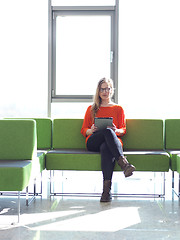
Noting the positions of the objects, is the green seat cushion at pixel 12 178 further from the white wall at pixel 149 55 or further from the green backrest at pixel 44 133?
the white wall at pixel 149 55

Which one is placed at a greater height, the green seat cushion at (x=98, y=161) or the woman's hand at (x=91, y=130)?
the woman's hand at (x=91, y=130)

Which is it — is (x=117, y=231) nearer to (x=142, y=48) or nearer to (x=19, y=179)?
(x=19, y=179)

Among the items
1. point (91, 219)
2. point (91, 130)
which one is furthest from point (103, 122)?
point (91, 219)

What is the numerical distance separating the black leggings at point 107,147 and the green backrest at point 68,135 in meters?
0.44

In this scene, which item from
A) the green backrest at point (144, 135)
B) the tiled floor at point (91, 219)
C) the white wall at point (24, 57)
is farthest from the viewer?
the white wall at point (24, 57)

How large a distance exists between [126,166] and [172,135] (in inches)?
40.8

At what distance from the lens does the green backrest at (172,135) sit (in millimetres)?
4012

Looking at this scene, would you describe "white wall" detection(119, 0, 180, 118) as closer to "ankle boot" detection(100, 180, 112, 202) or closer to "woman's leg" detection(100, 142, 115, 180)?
"woman's leg" detection(100, 142, 115, 180)

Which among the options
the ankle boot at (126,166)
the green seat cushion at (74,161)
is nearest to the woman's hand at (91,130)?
the green seat cushion at (74,161)

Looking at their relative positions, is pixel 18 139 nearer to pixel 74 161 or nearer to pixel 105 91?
pixel 74 161

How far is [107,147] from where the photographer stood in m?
3.44

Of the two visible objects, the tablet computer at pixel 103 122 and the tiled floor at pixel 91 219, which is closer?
the tiled floor at pixel 91 219

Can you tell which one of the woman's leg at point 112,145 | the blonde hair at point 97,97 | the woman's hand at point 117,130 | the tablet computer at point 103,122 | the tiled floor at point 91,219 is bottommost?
the tiled floor at point 91,219

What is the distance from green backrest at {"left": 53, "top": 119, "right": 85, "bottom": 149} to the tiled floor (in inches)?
25.2
